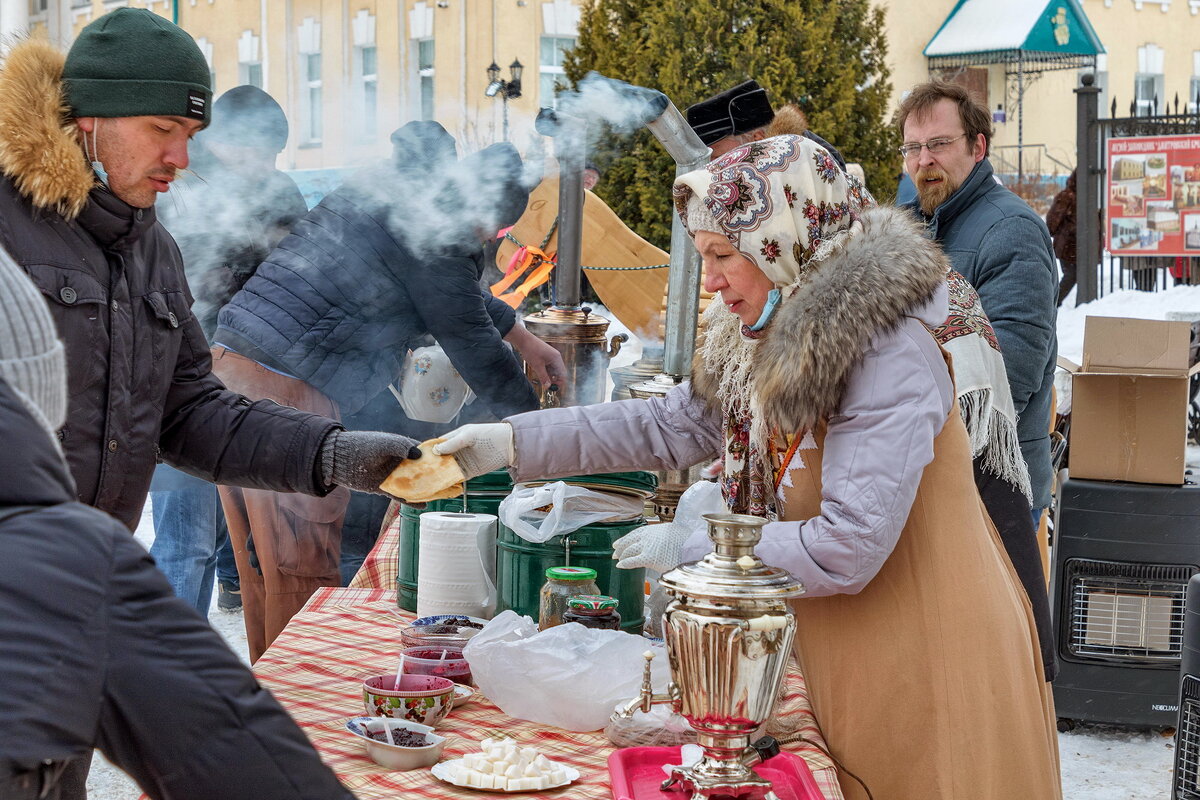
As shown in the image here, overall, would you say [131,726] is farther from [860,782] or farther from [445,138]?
[445,138]

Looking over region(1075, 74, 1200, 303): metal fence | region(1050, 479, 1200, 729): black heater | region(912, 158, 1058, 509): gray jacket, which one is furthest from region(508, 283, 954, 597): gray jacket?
region(1075, 74, 1200, 303): metal fence

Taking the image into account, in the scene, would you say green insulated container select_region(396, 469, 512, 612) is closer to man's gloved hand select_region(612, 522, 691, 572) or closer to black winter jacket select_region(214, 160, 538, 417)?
man's gloved hand select_region(612, 522, 691, 572)

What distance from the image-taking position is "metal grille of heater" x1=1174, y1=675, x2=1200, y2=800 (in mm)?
2922

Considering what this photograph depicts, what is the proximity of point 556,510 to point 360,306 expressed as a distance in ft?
6.32

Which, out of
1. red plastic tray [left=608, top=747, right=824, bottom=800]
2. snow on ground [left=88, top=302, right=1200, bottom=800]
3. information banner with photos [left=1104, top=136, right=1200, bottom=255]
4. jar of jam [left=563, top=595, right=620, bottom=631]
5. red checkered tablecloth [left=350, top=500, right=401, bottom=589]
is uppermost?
information banner with photos [left=1104, top=136, right=1200, bottom=255]

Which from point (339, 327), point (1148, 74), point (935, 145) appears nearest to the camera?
point (935, 145)

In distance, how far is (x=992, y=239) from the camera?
340cm

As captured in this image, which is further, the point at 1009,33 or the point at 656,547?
the point at 1009,33

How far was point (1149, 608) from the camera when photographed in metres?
4.18

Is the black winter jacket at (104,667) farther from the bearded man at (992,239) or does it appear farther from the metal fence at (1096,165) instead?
the metal fence at (1096,165)

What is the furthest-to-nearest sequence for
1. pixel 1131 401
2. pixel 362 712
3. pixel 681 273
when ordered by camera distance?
1. pixel 1131 401
2. pixel 681 273
3. pixel 362 712

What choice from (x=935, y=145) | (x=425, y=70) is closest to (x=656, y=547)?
(x=935, y=145)

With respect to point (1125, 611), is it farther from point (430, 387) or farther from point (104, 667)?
point (104, 667)

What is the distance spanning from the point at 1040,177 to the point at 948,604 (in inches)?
A: 658
